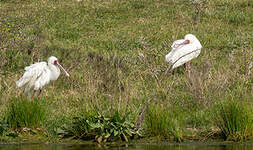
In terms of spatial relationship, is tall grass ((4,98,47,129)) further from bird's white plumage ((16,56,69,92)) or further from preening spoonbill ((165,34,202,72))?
preening spoonbill ((165,34,202,72))

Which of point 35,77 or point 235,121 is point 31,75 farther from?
point 235,121

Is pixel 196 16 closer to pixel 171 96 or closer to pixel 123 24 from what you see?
pixel 123 24

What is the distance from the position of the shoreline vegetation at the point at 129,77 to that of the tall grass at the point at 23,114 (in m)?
0.02

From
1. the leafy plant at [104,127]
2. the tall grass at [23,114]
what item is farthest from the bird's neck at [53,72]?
the leafy plant at [104,127]

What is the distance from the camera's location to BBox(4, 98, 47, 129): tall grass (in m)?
12.3

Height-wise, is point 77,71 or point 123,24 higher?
point 123,24

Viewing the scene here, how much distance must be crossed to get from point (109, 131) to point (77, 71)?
26.1 ft

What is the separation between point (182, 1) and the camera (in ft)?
117

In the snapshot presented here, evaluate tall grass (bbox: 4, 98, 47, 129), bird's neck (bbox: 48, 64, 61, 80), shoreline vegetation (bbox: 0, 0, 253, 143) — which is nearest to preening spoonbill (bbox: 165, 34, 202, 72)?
shoreline vegetation (bbox: 0, 0, 253, 143)

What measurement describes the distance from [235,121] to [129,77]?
487 cm

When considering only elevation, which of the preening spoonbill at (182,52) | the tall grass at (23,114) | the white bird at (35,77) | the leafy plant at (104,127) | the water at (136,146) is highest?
the preening spoonbill at (182,52)

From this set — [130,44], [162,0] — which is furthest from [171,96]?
[162,0]

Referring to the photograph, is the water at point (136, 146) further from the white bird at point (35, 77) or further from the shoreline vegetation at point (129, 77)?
the white bird at point (35, 77)

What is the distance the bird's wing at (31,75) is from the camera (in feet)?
51.4
